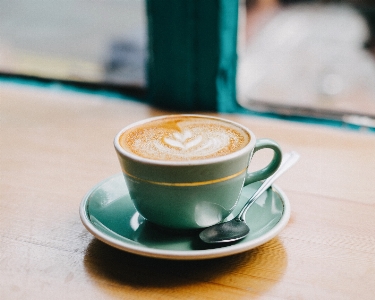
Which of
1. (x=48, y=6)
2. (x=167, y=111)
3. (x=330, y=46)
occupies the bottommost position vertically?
(x=330, y=46)

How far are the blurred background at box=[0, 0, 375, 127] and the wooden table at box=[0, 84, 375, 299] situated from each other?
206 millimetres

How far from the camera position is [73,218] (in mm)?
546

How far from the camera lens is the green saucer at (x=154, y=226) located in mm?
423

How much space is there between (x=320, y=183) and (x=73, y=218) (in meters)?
0.32

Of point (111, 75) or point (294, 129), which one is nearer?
point (294, 129)

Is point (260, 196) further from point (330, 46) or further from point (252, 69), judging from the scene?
point (330, 46)

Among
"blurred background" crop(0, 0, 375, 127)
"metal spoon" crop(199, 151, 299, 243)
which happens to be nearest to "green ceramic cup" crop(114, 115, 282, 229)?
"metal spoon" crop(199, 151, 299, 243)

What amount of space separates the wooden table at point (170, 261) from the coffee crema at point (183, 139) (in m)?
0.10

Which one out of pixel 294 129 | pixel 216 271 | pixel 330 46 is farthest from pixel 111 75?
pixel 330 46

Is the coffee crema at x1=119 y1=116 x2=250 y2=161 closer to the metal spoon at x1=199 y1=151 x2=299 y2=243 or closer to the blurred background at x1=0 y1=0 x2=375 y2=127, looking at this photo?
the metal spoon at x1=199 y1=151 x2=299 y2=243

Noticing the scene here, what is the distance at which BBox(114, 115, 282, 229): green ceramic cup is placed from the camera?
0.44 metres

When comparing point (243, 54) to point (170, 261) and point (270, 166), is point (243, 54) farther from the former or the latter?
point (170, 261)

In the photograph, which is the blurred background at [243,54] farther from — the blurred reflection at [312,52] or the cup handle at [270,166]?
the cup handle at [270,166]

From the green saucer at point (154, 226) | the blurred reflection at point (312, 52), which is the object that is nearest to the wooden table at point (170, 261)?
the green saucer at point (154, 226)
